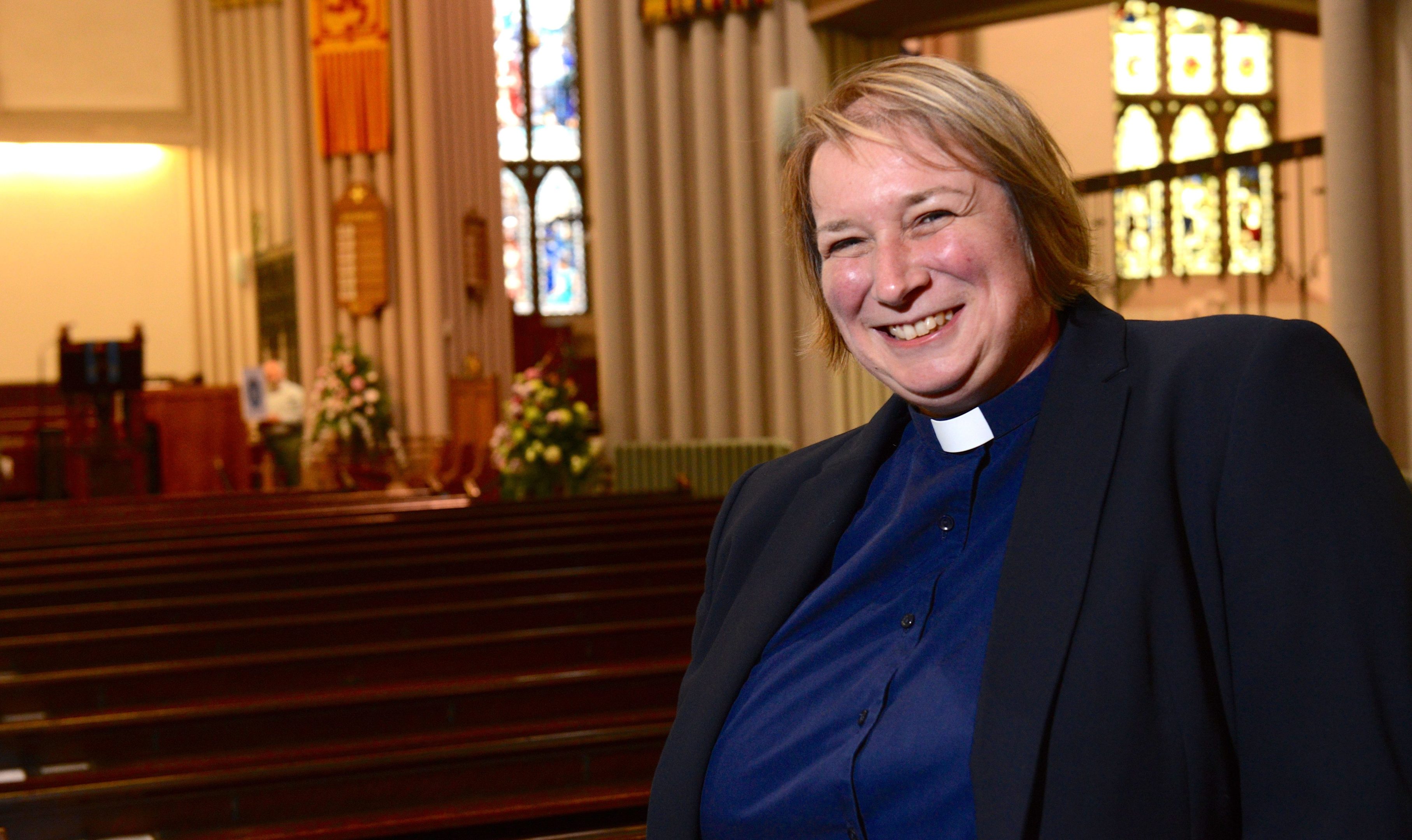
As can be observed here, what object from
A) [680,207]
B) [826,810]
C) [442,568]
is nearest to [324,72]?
[680,207]

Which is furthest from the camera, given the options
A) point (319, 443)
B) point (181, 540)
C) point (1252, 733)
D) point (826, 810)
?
point (319, 443)

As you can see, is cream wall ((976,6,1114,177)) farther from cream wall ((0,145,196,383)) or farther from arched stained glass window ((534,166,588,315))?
cream wall ((0,145,196,383))

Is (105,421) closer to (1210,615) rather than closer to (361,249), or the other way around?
(361,249)

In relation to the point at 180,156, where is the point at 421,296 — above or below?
below

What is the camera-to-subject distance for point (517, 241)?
695 inches

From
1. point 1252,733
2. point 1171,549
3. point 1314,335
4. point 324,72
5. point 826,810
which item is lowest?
point 826,810

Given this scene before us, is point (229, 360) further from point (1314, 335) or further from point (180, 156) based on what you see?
point (1314, 335)

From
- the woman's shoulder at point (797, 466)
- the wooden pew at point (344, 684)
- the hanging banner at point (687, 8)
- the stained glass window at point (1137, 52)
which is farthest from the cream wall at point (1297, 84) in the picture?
the woman's shoulder at point (797, 466)

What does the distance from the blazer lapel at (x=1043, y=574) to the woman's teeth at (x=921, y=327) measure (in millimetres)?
118

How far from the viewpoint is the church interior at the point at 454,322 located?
A: 112 inches

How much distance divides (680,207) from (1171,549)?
7.21m

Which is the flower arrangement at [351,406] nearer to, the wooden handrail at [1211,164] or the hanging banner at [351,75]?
the hanging banner at [351,75]

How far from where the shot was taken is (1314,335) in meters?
0.98

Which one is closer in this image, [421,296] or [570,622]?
[570,622]
